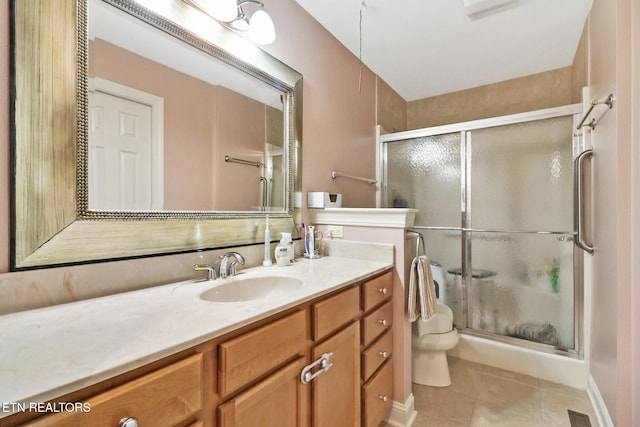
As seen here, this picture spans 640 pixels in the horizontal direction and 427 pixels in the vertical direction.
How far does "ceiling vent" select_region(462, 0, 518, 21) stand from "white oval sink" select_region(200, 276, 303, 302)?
1.87 m

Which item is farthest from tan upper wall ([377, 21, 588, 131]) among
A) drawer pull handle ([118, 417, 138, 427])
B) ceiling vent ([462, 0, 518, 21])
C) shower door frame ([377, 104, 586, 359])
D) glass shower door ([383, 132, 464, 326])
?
drawer pull handle ([118, 417, 138, 427])

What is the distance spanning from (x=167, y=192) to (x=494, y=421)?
6.86ft

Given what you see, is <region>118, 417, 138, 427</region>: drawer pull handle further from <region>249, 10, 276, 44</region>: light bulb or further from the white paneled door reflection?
<region>249, 10, 276, 44</region>: light bulb

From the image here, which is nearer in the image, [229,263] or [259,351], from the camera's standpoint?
[259,351]

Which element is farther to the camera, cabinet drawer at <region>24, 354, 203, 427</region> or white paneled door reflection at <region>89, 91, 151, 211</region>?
white paneled door reflection at <region>89, 91, 151, 211</region>

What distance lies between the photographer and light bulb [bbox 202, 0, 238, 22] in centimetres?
121

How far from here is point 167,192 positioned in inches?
45.1

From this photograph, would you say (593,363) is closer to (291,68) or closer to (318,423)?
(318,423)

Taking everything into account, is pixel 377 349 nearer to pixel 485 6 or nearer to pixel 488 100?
pixel 485 6

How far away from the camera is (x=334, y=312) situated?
1.09 m

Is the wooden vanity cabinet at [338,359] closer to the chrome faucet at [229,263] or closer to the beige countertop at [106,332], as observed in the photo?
the beige countertop at [106,332]

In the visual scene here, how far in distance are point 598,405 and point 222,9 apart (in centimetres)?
288

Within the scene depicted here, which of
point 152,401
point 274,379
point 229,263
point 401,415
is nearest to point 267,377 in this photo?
point 274,379

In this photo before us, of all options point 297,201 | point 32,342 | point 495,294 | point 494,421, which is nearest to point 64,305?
point 32,342
